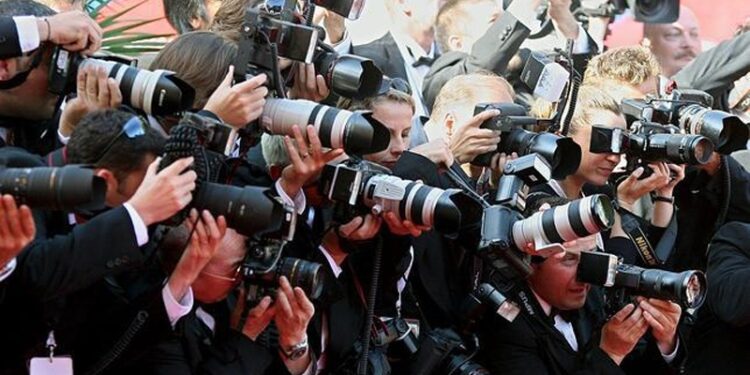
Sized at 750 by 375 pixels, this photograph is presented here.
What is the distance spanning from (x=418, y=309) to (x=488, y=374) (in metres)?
0.26

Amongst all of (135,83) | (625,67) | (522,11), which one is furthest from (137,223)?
(522,11)

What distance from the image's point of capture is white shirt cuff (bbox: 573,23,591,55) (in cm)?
558

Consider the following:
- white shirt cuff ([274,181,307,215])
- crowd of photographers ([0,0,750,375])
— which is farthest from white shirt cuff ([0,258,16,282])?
white shirt cuff ([274,181,307,215])

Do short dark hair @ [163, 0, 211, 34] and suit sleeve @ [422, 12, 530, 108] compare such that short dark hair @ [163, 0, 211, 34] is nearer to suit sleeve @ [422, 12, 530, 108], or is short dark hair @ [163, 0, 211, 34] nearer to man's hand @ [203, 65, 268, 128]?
suit sleeve @ [422, 12, 530, 108]

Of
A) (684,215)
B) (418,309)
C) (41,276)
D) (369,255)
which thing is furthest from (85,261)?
(684,215)

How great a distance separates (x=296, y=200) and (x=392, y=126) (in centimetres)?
45

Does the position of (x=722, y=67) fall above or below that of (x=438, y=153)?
below

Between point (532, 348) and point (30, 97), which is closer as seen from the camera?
point (30, 97)

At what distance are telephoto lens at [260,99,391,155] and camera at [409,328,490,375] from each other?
1.91 feet

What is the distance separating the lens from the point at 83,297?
295 cm

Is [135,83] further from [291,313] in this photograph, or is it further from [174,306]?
[291,313]

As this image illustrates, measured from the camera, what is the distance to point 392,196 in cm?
325

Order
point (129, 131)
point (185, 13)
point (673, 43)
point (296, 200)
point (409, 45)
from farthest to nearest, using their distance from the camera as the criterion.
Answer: point (673, 43)
point (409, 45)
point (185, 13)
point (296, 200)
point (129, 131)

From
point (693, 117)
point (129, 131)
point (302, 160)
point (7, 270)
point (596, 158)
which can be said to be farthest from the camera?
point (693, 117)
